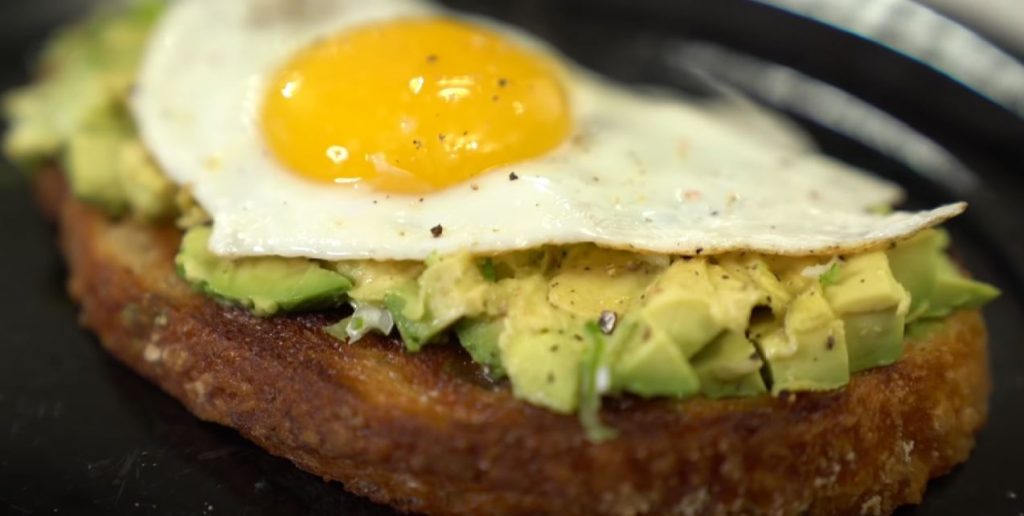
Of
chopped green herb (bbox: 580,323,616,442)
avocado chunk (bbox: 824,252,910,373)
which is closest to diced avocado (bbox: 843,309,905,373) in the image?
avocado chunk (bbox: 824,252,910,373)

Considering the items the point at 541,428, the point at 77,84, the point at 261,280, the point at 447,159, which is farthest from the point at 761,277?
the point at 77,84

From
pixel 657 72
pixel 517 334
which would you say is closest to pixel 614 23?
pixel 657 72

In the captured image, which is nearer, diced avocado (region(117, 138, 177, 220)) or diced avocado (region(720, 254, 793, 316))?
diced avocado (region(720, 254, 793, 316))

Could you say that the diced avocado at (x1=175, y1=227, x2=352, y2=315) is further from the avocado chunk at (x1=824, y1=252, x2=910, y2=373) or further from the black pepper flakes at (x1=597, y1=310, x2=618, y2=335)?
the avocado chunk at (x1=824, y1=252, x2=910, y2=373)

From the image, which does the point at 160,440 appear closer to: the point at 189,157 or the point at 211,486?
the point at 211,486

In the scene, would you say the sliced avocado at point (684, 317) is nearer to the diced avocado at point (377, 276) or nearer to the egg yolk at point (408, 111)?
the diced avocado at point (377, 276)

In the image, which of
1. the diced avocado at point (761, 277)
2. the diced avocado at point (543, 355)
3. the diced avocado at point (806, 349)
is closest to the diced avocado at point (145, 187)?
the diced avocado at point (543, 355)
